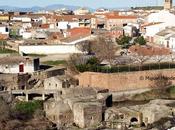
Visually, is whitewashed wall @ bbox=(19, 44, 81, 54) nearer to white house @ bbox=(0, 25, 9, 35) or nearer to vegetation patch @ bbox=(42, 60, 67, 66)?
vegetation patch @ bbox=(42, 60, 67, 66)

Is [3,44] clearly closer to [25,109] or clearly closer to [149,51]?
[149,51]

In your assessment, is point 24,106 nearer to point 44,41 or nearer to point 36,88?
point 36,88

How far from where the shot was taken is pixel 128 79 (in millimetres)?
25781

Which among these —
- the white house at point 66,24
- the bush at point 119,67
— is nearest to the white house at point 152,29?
the white house at point 66,24

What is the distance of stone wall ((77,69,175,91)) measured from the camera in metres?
25.4

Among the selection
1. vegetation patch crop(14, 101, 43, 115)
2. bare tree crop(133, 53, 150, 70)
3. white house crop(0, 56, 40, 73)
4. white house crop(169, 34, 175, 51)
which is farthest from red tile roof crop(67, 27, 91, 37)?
vegetation patch crop(14, 101, 43, 115)

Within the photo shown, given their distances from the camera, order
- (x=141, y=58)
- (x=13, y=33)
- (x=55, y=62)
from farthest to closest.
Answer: (x=13, y=33), (x=55, y=62), (x=141, y=58)

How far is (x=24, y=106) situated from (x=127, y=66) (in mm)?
6849

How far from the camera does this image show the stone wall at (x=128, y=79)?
25391 millimetres

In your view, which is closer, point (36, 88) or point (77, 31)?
point (36, 88)

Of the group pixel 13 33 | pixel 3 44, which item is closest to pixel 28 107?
pixel 3 44

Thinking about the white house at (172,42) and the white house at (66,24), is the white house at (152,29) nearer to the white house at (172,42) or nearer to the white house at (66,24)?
the white house at (172,42)

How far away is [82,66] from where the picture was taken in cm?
2664

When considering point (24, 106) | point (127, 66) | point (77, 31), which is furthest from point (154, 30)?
point (24, 106)
